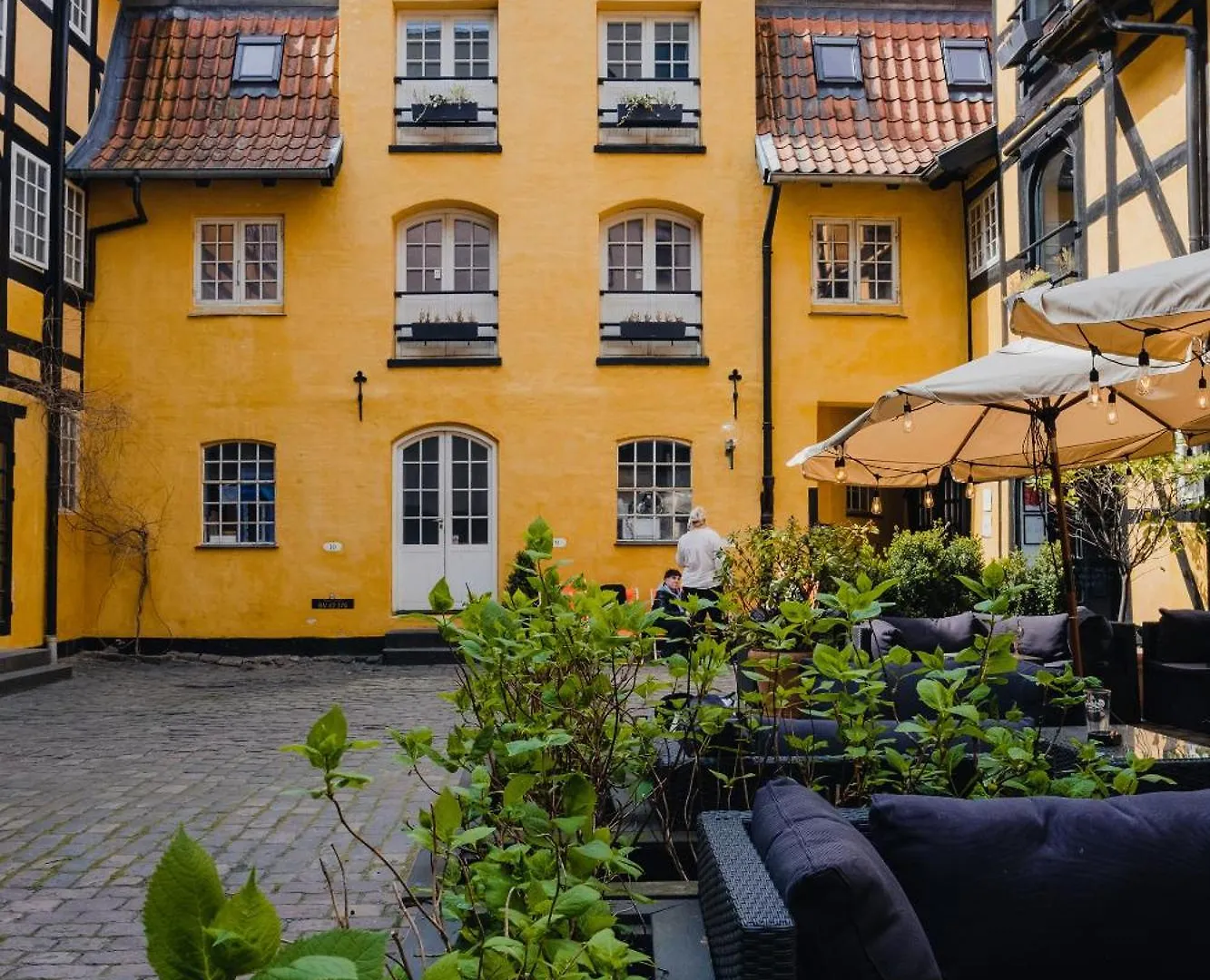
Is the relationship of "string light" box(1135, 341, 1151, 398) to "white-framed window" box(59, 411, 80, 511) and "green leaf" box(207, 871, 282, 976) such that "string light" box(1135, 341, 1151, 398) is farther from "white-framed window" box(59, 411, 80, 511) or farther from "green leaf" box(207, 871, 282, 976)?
"white-framed window" box(59, 411, 80, 511)

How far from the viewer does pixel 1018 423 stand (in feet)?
26.2

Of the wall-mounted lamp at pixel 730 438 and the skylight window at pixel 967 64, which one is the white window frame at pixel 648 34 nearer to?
the skylight window at pixel 967 64

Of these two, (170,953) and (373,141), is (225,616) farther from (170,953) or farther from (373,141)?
(170,953)

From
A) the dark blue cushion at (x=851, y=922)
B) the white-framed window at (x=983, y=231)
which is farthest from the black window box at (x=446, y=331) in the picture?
the dark blue cushion at (x=851, y=922)

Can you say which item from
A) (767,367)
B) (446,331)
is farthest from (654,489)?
(446,331)

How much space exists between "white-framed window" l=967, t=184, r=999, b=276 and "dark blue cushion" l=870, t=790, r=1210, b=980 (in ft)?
42.6

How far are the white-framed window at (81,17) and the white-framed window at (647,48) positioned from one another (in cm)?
669

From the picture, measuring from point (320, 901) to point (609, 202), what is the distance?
39.8 feet

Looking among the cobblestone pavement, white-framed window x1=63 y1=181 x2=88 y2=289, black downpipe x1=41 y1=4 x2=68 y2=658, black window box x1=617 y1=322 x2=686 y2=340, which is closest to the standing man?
the cobblestone pavement

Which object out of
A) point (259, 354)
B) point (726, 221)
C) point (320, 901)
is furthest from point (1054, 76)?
point (320, 901)

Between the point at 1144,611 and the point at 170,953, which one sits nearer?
the point at 170,953

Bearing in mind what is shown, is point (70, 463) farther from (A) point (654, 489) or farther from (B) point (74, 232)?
(A) point (654, 489)

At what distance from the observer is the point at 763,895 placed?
208 centimetres

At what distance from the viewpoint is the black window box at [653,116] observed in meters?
15.7
